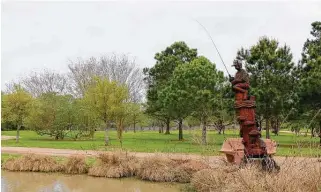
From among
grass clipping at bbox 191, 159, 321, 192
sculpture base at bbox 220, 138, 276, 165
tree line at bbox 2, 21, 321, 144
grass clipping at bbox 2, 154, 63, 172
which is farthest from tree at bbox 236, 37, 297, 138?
grass clipping at bbox 191, 159, 321, 192

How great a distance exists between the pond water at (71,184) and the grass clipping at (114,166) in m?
0.45

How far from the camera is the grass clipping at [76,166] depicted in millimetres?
17134

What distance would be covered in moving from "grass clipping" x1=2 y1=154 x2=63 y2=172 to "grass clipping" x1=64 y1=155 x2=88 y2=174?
558 mm

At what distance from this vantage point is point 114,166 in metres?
16.5

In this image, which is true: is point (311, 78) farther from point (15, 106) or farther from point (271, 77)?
point (15, 106)

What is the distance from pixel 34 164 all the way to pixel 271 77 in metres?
18.1

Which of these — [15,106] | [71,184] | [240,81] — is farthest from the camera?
[15,106]

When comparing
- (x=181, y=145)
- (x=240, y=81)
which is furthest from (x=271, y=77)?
(x=240, y=81)

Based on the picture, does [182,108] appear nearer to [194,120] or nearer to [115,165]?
[194,120]

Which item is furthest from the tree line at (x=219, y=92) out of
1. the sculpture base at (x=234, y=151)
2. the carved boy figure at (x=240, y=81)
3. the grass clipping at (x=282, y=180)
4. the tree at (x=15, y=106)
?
the grass clipping at (x=282, y=180)

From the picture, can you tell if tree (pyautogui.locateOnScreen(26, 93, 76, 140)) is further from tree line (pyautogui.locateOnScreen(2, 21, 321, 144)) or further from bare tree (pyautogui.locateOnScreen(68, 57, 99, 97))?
bare tree (pyautogui.locateOnScreen(68, 57, 99, 97))

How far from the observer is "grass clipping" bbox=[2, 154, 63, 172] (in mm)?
17716

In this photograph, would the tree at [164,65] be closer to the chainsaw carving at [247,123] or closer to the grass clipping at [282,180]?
the chainsaw carving at [247,123]

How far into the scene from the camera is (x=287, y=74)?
30469mm
